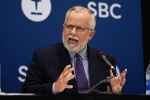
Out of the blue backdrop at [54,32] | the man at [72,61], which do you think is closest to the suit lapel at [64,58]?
the man at [72,61]

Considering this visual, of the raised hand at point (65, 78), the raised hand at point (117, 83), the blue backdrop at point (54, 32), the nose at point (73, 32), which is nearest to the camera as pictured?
the raised hand at point (65, 78)

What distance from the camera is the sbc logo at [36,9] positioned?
2.53 m

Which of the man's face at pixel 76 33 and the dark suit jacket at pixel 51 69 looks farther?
the man's face at pixel 76 33

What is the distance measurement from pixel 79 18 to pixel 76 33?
0.17 metres

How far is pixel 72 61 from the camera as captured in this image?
201cm

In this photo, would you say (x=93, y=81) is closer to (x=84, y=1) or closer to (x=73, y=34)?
(x=73, y=34)

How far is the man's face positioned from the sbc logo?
0.72 meters

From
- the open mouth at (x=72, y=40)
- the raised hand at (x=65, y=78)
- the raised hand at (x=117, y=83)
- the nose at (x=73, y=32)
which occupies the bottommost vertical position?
the raised hand at (x=117, y=83)

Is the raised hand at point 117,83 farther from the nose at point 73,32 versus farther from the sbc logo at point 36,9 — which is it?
the sbc logo at point 36,9

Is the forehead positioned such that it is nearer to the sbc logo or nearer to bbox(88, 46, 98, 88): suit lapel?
bbox(88, 46, 98, 88): suit lapel

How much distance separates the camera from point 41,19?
2584 mm

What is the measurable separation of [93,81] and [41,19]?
4.01ft

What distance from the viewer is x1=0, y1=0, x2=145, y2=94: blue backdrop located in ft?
8.05

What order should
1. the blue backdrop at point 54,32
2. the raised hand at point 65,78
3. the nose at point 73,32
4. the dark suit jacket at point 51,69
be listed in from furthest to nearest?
the blue backdrop at point 54,32 → the nose at point 73,32 → the dark suit jacket at point 51,69 → the raised hand at point 65,78
